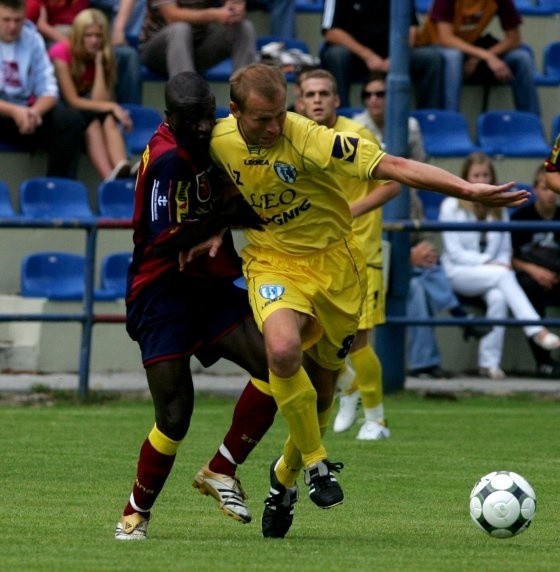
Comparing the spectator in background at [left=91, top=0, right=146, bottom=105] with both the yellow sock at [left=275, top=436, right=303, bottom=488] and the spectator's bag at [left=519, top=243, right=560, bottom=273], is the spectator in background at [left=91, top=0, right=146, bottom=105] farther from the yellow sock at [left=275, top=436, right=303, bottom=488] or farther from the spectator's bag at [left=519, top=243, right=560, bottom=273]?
the yellow sock at [left=275, top=436, right=303, bottom=488]

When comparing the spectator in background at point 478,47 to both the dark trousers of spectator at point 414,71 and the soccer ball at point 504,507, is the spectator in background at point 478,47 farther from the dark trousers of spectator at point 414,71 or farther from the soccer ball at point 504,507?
the soccer ball at point 504,507

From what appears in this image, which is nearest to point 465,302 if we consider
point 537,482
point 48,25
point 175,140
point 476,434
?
point 476,434

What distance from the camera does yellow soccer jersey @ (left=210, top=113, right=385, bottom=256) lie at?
6562 millimetres

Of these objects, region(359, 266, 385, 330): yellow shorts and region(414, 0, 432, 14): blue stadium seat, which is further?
region(414, 0, 432, 14): blue stadium seat

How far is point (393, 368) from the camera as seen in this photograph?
42.3 ft

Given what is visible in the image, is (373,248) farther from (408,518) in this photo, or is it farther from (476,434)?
(408,518)

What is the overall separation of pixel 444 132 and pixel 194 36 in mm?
2709

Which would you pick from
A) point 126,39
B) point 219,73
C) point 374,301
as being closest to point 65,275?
point 219,73

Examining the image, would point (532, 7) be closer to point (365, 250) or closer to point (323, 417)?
point (365, 250)

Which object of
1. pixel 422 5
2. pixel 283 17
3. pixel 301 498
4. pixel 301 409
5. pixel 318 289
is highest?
pixel 422 5

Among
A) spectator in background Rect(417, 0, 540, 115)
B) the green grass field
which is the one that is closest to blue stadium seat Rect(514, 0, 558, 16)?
spectator in background Rect(417, 0, 540, 115)

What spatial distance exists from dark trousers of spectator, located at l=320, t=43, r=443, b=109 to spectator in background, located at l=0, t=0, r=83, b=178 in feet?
9.42

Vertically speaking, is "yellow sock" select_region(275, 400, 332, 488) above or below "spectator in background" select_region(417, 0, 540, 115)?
below

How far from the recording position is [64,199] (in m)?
14.0
